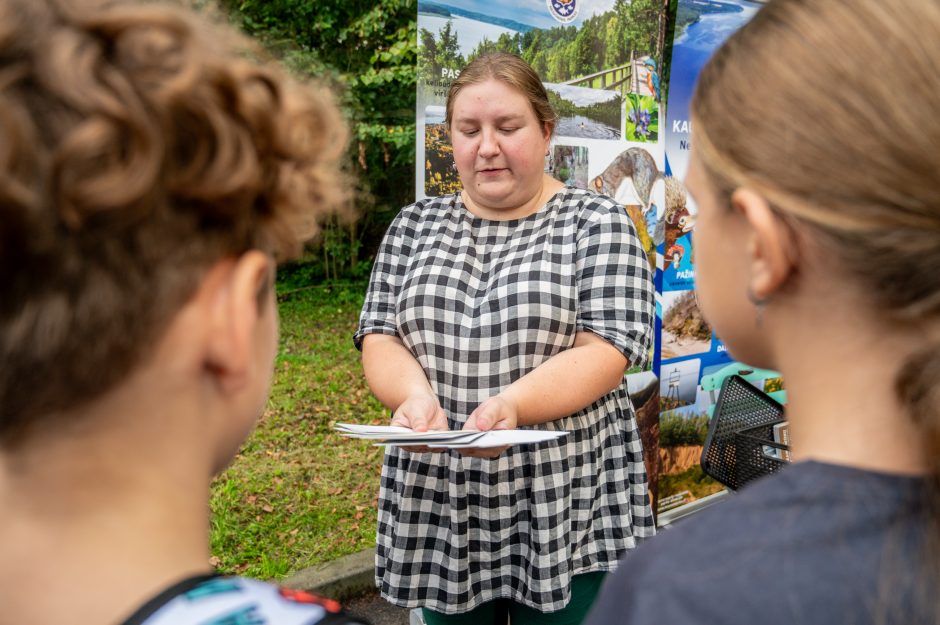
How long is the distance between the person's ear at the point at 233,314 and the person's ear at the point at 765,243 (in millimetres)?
587

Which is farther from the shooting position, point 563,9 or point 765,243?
point 563,9

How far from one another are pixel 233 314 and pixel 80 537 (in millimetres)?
278

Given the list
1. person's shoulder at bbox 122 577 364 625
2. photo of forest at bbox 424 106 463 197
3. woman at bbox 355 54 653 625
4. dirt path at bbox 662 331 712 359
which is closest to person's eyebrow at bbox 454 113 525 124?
woman at bbox 355 54 653 625

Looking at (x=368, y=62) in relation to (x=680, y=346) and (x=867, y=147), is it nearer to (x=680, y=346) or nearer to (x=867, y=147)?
(x=680, y=346)

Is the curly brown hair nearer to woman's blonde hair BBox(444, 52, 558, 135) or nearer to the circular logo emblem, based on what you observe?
woman's blonde hair BBox(444, 52, 558, 135)

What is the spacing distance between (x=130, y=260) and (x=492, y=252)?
4.97 ft

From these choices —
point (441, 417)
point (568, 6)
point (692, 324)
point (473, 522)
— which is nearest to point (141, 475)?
point (441, 417)

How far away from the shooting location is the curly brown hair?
67cm

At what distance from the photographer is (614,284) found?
80.2 inches

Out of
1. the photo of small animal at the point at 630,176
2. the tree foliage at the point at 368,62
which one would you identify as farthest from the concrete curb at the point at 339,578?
the tree foliage at the point at 368,62

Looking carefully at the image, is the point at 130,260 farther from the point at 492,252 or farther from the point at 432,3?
the point at 432,3

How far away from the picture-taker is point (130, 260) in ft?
2.39

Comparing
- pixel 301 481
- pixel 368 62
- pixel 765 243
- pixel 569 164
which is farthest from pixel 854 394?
pixel 368 62

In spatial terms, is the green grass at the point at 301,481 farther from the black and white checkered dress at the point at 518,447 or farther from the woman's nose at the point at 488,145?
the woman's nose at the point at 488,145
